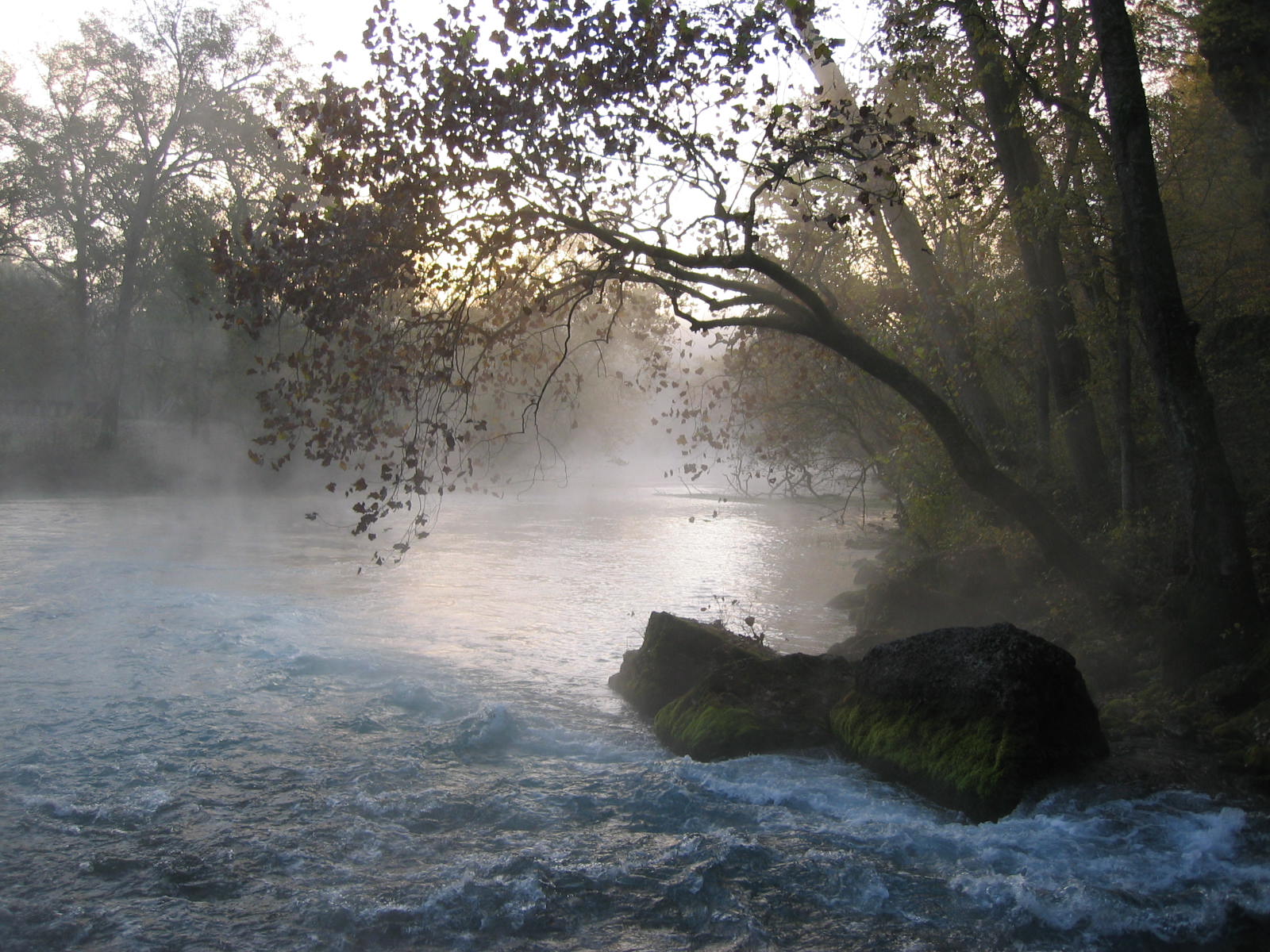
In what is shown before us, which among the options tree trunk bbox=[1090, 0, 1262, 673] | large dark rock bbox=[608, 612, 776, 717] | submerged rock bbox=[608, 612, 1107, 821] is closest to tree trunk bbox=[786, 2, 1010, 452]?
tree trunk bbox=[1090, 0, 1262, 673]

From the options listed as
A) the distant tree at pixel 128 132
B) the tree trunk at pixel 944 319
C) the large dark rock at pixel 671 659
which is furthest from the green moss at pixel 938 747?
the distant tree at pixel 128 132

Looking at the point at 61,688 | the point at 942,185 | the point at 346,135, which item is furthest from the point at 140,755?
the point at 942,185

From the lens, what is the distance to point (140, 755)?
7.97m

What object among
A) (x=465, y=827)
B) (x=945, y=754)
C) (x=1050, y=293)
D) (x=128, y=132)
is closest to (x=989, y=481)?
(x=1050, y=293)

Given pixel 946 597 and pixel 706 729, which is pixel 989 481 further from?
pixel 706 729

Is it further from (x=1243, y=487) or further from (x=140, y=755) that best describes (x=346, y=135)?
(x=1243, y=487)

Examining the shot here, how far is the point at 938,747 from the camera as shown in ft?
23.1

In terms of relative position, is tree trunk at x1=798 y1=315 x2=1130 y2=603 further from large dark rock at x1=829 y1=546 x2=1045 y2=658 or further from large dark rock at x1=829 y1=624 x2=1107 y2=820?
large dark rock at x1=829 y1=624 x2=1107 y2=820

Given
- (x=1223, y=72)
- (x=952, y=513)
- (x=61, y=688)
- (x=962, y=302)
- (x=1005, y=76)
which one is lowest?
(x=61, y=688)

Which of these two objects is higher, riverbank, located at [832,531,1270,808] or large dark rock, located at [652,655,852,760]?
riverbank, located at [832,531,1270,808]

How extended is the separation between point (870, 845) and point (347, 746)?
4.72m

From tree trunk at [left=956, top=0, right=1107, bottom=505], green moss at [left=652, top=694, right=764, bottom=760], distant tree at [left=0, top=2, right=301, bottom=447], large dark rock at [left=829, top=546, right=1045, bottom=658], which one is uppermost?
distant tree at [left=0, top=2, right=301, bottom=447]

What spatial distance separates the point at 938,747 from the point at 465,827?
3.58 metres

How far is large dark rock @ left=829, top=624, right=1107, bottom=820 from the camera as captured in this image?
263 inches
